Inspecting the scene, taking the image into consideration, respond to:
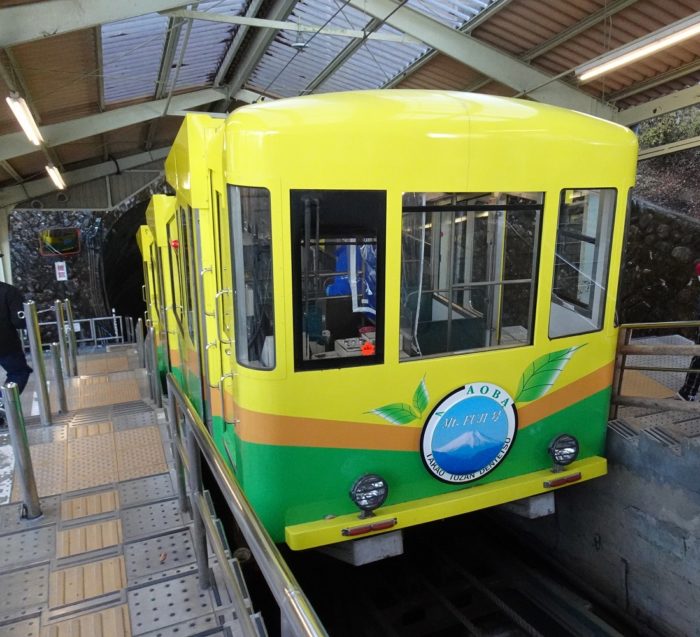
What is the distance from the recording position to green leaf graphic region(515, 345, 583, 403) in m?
3.20

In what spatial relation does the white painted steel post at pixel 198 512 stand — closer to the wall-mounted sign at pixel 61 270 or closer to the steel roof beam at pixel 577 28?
the steel roof beam at pixel 577 28

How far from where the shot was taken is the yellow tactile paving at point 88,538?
2967 millimetres

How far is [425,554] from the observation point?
486 cm

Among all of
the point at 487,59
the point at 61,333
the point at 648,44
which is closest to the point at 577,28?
the point at 487,59

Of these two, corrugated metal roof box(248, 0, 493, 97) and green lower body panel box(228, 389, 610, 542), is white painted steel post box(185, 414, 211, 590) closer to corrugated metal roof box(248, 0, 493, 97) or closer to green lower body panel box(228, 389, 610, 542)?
green lower body panel box(228, 389, 610, 542)

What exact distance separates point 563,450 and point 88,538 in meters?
2.92

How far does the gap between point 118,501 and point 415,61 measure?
765 centimetres

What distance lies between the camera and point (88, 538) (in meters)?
3.07

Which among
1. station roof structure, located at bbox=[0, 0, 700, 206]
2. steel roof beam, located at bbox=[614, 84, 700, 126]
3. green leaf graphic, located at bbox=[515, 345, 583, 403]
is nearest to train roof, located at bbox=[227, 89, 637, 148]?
green leaf graphic, located at bbox=[515, 345, 583, 403]

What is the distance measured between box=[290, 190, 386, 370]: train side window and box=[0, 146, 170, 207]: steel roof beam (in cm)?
1279

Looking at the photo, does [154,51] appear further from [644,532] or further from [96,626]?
[644,532]

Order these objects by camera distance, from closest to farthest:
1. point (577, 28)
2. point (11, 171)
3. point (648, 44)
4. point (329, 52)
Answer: point (648, 44), point (577, 28), point (329, 52), point (11, 171)

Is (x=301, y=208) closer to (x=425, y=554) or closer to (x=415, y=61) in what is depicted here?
(x=425, y=554)

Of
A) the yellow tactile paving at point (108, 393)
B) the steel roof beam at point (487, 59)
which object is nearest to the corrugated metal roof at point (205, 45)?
the steel roof beam at point (487, 59)
